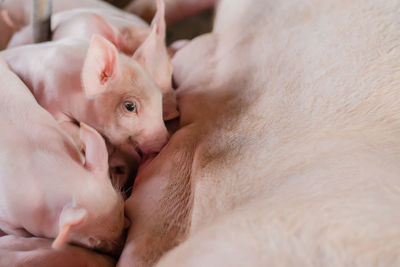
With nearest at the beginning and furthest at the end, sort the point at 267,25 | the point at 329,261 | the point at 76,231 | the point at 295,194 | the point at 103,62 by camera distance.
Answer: the point at 329,261 → the point at 295,194 → the point at 76,231 → the point at 103,62 → the point at 267,25

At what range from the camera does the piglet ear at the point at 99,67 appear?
1041 mm

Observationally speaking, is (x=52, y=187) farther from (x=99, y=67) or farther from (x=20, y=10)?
(x=20, y=10)

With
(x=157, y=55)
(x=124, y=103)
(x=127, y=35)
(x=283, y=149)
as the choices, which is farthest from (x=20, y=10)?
(x=283, y=149)

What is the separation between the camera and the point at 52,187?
0.92 metres

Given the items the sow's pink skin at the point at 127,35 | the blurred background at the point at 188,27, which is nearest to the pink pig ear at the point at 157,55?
the sow's pink skin at the point at 127,35

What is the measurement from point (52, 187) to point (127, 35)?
70 cm

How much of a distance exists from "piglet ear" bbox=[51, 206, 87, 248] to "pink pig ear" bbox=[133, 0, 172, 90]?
53cm

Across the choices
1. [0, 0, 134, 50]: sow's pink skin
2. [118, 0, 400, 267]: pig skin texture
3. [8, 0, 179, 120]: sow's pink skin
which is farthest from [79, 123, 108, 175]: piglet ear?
[0, 0, 134, 50]: sow's pink skin

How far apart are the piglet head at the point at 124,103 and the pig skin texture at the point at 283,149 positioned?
0.28ft

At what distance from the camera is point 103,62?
108 centimetres

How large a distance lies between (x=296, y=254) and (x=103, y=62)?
0.68m

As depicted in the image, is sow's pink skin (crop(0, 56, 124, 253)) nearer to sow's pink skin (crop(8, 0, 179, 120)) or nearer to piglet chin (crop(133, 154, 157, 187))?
piglet chin (crop(133, 154, 157, 187))

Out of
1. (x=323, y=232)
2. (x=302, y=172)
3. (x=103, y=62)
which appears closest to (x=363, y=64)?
(x=302, y=172)

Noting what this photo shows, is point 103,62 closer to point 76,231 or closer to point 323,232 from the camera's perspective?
point 76,231
